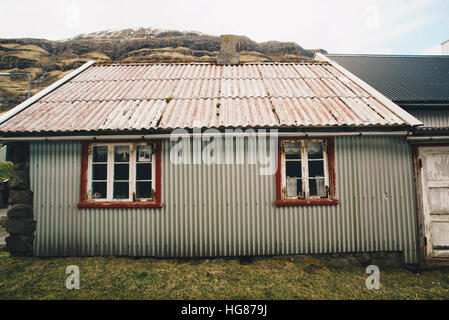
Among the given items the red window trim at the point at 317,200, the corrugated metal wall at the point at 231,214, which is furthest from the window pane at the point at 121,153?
the red window trim at the point at 317,200

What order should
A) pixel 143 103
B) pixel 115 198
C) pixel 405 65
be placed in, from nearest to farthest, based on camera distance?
pixel 115 198, pixel 143 103, pixel 405 65

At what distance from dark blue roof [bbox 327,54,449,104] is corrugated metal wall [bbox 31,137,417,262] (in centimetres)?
448

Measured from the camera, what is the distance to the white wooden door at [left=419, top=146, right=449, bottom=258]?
196 inches

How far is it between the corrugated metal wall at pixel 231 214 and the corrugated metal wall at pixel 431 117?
4424mm

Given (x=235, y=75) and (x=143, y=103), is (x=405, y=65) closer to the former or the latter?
(x=235, y=75)

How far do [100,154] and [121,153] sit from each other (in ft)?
1.87

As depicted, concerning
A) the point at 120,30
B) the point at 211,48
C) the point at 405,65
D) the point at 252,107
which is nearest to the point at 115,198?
the point at 252,107

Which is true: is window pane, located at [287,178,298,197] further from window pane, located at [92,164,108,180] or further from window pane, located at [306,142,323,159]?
window pane, located at [92,164,108,180]

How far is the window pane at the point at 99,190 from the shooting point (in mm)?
5164

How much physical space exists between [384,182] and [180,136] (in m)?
5.09

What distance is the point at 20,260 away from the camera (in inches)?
193

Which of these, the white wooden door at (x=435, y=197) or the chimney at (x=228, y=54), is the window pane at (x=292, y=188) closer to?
the white wooden door at (x=435, y=197)

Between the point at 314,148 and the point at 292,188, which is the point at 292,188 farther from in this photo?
the point at 314,148

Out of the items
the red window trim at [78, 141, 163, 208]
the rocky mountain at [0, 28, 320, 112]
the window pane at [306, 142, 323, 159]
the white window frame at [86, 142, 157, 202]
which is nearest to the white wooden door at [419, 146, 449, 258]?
the window pane at [306, 142, 323, 159]
